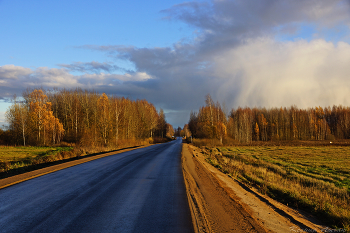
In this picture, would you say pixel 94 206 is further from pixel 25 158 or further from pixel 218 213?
pixel 25 158

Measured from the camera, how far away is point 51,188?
8102 millimetres

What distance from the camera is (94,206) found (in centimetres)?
615

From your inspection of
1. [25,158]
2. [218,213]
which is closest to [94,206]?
[218,213]

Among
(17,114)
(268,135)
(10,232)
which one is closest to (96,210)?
(10,232)

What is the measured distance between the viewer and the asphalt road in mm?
4816

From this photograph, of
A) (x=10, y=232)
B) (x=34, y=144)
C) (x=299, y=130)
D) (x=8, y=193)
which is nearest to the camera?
(x=10, y=232)

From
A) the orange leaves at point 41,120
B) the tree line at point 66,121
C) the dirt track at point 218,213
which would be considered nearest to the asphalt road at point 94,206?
the dirt track at point 218,213

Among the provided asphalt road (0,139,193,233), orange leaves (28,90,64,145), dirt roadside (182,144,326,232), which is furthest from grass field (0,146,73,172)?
orange leaves (28,90,64,145)

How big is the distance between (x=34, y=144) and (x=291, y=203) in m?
A: 58.1

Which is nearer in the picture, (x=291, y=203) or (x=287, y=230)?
(x=287, y=230)

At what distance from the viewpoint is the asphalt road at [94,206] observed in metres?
4.82

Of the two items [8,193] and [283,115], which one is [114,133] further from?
[283,115]

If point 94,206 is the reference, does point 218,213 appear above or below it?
below

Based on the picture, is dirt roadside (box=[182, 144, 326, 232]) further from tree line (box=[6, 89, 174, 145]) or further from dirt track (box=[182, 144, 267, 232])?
tree line (box=[6, 89, 174, 145])
